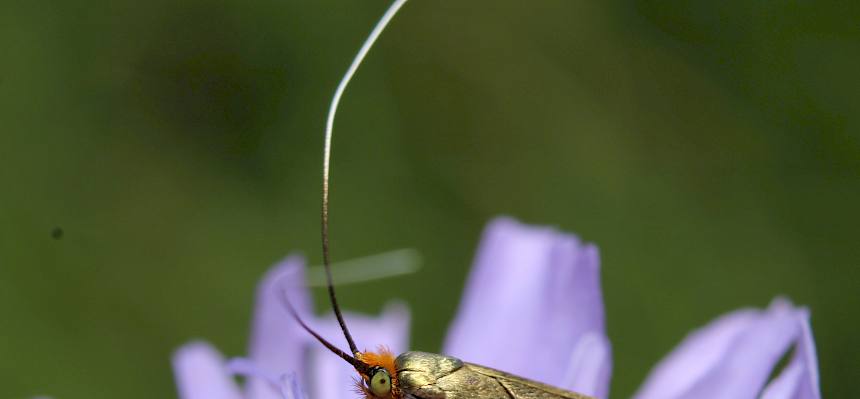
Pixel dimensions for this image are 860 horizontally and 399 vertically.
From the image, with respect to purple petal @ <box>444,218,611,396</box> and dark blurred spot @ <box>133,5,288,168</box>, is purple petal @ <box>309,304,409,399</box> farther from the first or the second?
dark blurred spot @ <box>133,5,288,168</box>

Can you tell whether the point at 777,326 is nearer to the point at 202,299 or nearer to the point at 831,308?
the point at 831,308

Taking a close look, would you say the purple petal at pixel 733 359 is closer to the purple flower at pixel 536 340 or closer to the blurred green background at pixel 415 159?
the purple flower at pixel 536 340

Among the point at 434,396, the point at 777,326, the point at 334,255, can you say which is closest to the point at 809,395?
the point at 777,326

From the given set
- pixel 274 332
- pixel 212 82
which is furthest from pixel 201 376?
pixel 212 82

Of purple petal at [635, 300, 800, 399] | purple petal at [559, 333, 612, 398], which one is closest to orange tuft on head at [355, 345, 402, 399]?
purple petal at [559, 333, 612, 398]

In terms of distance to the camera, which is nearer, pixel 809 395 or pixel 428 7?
pixel 809 395

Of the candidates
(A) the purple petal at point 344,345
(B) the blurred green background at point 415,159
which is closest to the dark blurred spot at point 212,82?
(B) the blurred green background at point 415,159

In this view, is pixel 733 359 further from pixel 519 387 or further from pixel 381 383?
pixel 381 383
